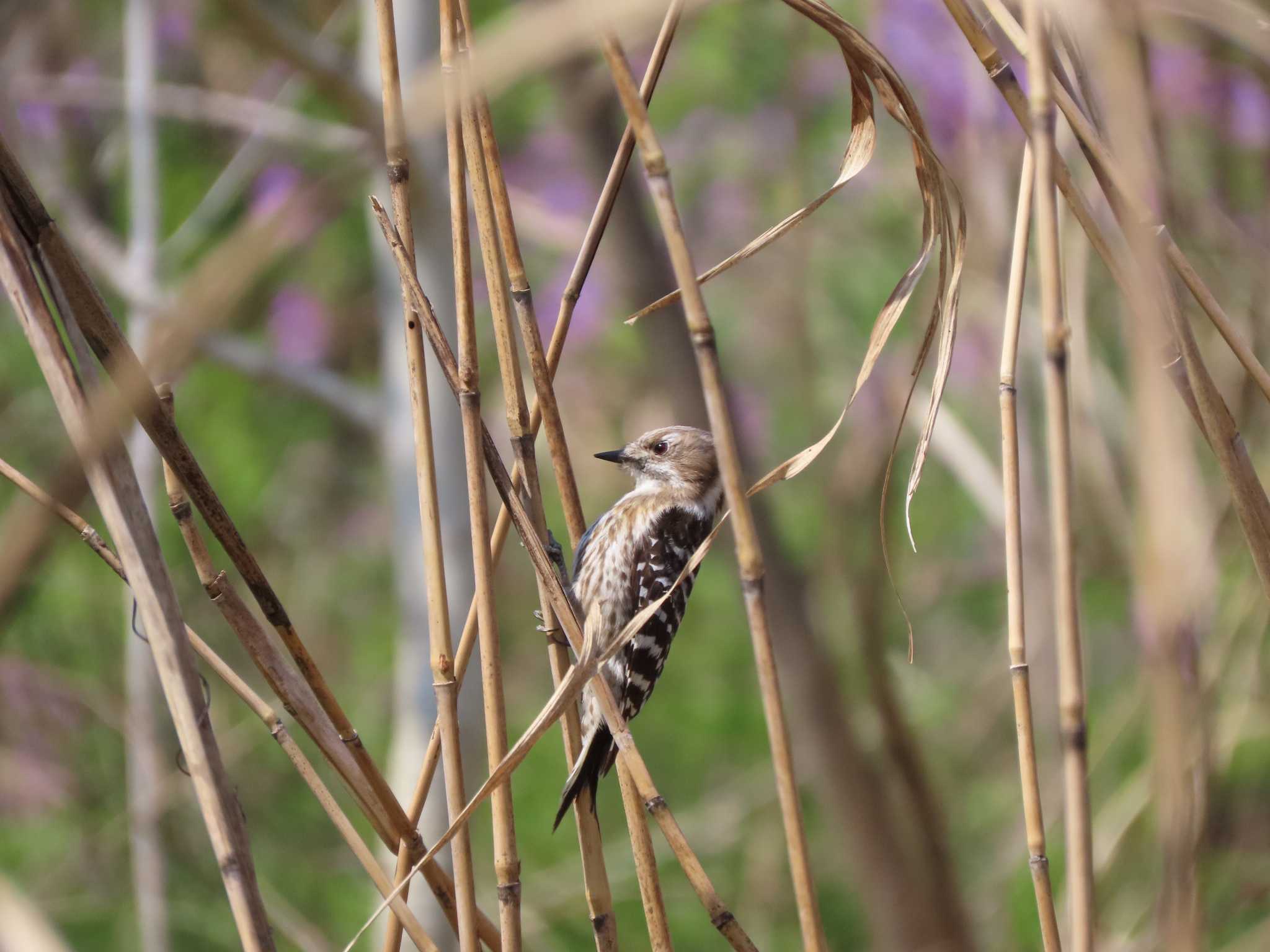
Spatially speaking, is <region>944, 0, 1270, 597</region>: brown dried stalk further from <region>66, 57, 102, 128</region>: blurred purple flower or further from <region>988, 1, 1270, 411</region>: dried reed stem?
<region>66, 57, 102, 128</region>: blurred purple flower

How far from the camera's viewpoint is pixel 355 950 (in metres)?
3.81

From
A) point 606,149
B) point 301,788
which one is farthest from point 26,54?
point 301,788

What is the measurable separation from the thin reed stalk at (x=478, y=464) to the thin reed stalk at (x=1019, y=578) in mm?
549

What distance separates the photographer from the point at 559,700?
1237 mm

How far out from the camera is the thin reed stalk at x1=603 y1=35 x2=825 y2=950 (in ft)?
3.21

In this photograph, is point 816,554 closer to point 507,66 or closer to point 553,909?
point 553,909

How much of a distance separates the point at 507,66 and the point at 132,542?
1.63ft

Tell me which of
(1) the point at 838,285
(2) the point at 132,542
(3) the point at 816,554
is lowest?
(2) the point at 132,542

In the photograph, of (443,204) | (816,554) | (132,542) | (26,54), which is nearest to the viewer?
(132,542)

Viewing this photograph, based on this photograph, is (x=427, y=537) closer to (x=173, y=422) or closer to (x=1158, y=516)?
(x=173, y=422)

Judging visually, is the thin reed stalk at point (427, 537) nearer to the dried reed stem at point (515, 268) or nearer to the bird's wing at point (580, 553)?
the dried reed stem at point (515, 268)

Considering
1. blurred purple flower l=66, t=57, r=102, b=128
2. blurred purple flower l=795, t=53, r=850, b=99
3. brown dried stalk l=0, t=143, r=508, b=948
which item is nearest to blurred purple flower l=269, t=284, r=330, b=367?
blurred purple flower l=66, t=57, r=102, b=128

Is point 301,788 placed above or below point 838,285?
below

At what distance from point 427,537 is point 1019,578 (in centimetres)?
65
